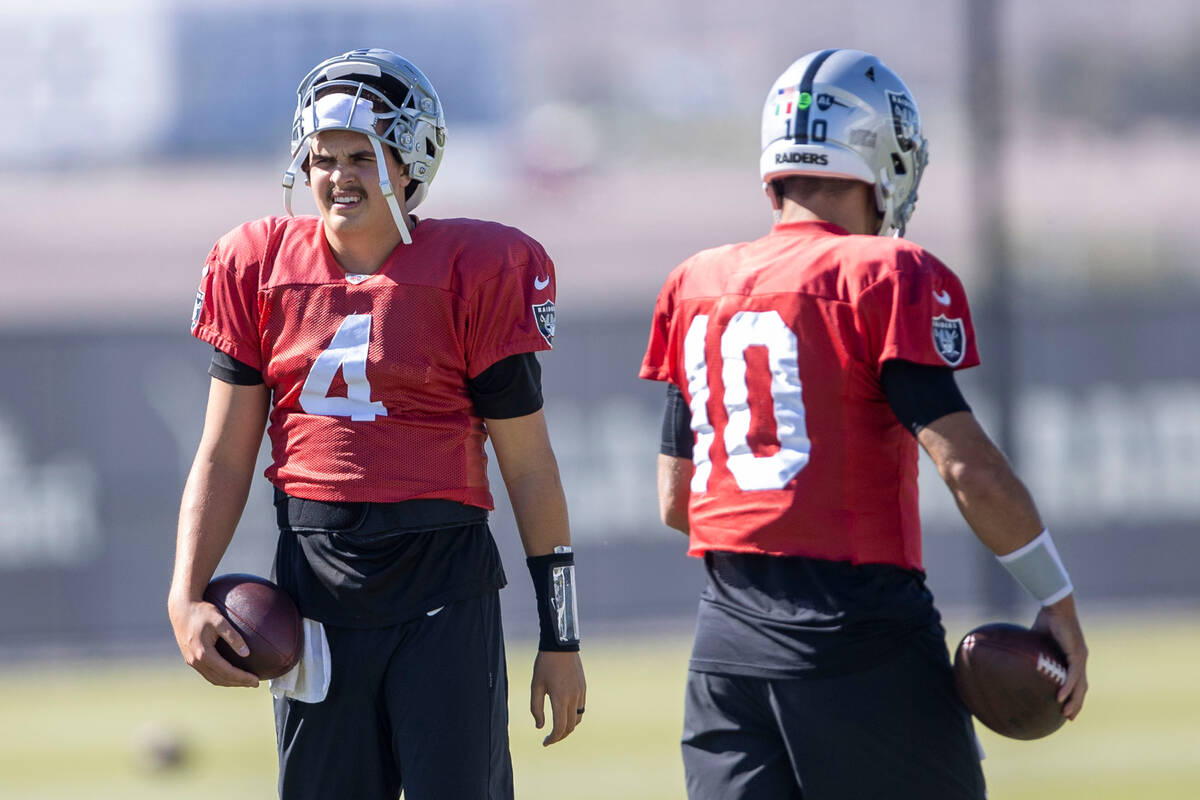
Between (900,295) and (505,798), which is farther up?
(900,295)

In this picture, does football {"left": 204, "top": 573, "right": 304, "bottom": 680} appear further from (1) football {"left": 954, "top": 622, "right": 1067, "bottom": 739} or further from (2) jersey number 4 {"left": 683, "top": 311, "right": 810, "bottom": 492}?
(1) football {"left": 954, "top": 622, "right": 1067, "bottom": 739}

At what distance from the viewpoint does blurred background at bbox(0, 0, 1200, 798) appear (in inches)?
428

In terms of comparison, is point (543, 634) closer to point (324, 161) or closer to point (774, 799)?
point (774, 799)

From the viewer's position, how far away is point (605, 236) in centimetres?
1967

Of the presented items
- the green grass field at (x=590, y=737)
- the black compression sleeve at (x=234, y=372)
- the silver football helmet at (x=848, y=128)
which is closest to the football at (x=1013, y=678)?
the silver football helmet at (x=848, y=128)

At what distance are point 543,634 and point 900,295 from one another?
90 centimetres

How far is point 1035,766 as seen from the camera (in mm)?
5926

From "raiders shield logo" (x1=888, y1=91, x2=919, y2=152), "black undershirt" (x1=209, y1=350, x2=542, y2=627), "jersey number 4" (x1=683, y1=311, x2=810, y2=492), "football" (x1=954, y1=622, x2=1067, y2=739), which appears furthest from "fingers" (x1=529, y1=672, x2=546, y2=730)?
"raiders shield logo" (x1=888, y1=91, x2=919, y2=152)

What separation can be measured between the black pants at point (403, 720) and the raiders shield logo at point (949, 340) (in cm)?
93

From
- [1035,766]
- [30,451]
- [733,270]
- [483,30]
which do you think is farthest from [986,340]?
[483,30]

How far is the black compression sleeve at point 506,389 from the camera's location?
2801mm

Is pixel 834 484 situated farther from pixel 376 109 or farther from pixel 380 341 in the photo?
pixel 376 109

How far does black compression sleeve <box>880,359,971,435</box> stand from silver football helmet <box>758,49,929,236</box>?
42 centimetres

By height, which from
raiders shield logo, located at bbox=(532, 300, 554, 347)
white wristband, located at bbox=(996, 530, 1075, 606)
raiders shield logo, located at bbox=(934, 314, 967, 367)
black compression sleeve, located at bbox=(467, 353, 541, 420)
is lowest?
white wristband, located at bbox=(996, 530, 1075, 606)
